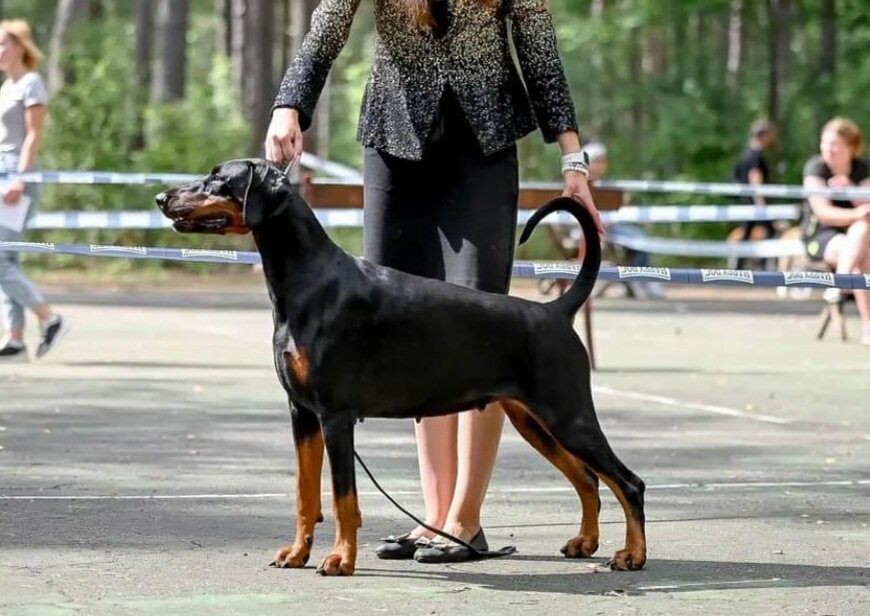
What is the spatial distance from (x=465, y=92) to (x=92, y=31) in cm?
2743

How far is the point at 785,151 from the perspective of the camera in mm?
33656

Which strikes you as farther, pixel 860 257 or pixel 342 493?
pixel 860 257

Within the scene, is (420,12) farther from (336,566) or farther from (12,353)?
(12,353)

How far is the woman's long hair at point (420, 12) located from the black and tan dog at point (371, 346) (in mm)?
720

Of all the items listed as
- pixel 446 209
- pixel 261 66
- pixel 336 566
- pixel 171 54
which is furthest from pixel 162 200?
pixel 261 66

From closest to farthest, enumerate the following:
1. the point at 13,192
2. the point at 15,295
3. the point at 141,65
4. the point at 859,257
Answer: the point at 13,192
the point at 15,295
the point at 859,257
the point at 141,65

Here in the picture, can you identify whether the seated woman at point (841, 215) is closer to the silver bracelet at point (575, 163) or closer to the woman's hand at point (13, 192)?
the woman's hand at point (13, 192)

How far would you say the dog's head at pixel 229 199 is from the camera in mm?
5699

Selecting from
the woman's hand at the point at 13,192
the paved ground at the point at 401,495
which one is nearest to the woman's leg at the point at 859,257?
the paved ground at the point at 401,495

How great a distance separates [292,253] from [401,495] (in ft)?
7.00

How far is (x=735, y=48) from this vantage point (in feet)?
159

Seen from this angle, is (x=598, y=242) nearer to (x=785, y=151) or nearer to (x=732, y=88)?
(x=785, y=151)

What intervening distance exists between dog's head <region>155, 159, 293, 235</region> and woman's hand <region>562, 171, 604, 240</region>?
0.98 meters

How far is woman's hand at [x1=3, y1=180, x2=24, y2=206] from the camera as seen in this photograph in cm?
1265
